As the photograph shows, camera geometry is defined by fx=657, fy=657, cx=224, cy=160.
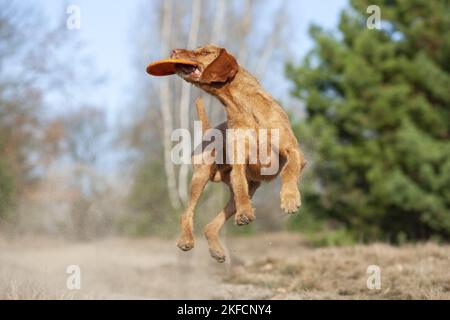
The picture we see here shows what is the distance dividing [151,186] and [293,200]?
72.3ft

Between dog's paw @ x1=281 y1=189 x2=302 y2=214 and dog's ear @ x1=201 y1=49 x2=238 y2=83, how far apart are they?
121 centimetres

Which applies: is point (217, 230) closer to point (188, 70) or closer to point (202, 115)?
point (202, 115)

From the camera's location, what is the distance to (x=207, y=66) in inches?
233

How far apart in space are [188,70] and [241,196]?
1278mm

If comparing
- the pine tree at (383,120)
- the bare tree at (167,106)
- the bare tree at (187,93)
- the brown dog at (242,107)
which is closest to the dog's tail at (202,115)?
the brown dog at (242,107)

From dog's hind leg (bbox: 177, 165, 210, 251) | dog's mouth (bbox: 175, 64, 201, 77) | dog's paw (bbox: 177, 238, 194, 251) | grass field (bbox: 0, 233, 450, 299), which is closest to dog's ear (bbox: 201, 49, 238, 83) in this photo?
dog's mouth (bbox: 175, 64, 201, 77)

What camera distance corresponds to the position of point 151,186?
27.3 metres

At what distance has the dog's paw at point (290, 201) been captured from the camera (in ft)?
18.0

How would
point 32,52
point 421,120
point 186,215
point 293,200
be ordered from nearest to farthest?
point 293,200
point 186,215
point 421,120
point 32,52

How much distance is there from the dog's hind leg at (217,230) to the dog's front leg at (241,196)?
602 mm

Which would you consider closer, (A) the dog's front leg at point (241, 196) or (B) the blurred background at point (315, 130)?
(A) the dog's front leg at point (241, 196)

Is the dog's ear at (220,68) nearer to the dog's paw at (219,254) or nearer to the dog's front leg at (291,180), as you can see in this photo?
the dog's front leg at (291,180)

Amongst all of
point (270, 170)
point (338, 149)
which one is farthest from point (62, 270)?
point (338, 149)
